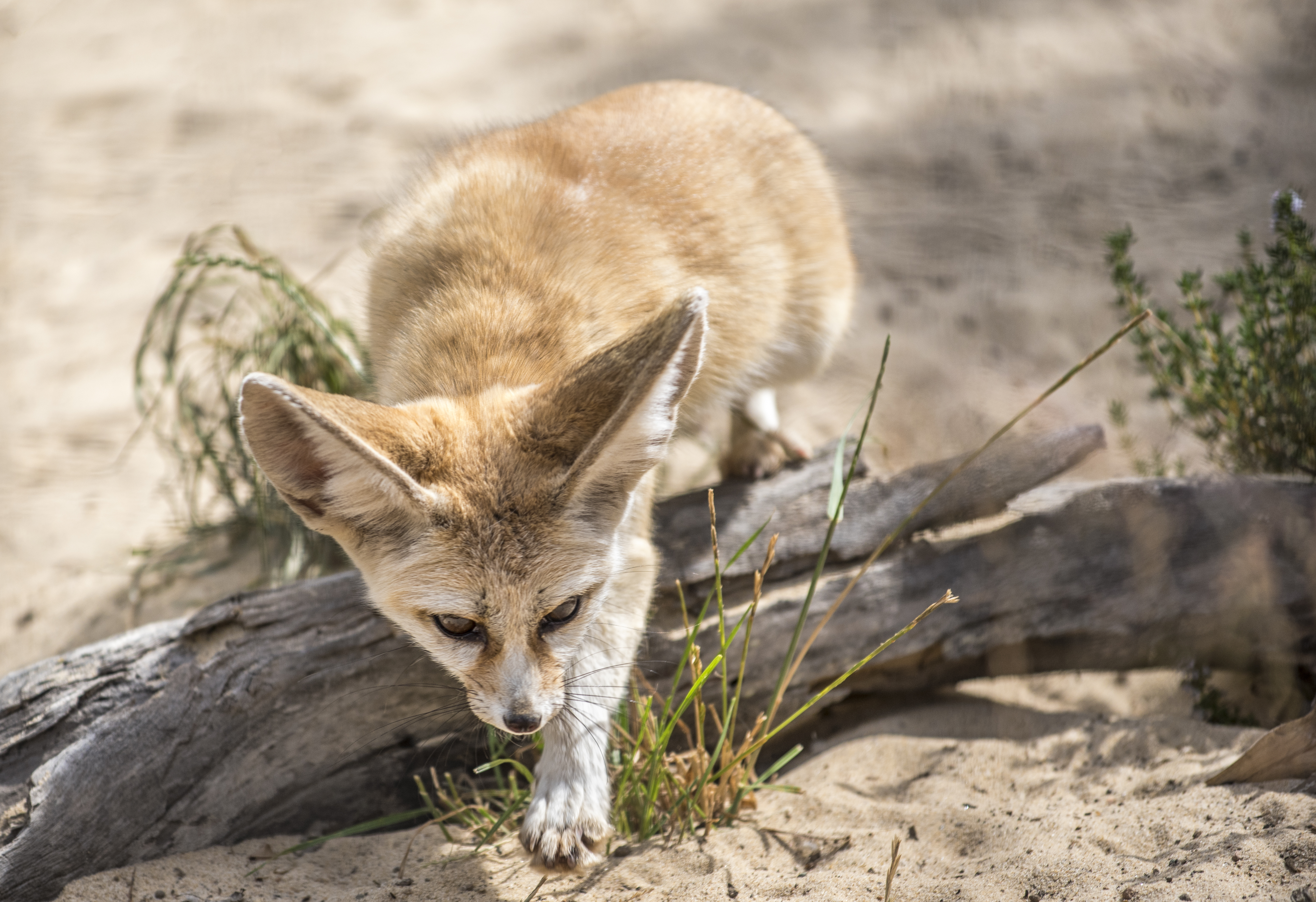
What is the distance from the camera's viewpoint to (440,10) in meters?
6.56

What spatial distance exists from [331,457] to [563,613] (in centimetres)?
61

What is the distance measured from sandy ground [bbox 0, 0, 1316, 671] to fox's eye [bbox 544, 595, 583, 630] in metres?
1.75

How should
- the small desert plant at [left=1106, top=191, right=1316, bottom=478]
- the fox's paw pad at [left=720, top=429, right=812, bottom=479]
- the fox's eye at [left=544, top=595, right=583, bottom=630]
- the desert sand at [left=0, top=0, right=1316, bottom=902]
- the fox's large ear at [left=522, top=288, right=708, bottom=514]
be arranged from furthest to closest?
the fox's paw pad at [left=720, top=429, right=812, bottom=479] < the small desert plant at [left=1106, top=191, right=1316, bottom=478] < the desert sand at [left=0, top=0, right=1316, bottom=902] < the fox's eye at [left=544, top=595, right=583, bottom=630] < the fox's large ear at [left=522, top=288, right=708, bottom=514]

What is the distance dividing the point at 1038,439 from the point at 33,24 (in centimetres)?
678

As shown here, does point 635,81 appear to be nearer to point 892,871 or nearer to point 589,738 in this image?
point 589,738

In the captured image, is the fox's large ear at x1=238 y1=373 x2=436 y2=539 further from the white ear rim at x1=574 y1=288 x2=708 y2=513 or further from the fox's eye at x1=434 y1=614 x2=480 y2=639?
the white ear rim at x1=574 y1=288 x2=708 y2=513

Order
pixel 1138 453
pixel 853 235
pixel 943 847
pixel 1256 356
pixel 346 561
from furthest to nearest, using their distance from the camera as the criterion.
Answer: pixel 853 235 → pixel 1138 453 → pixel 346 561 → pixel 1256 356 → pixel 943 847

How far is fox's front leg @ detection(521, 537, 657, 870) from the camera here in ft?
7.29

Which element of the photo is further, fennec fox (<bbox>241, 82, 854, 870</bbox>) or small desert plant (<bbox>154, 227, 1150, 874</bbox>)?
small desert plant (<bbox>154, 227, 1150, 874</bbox>)

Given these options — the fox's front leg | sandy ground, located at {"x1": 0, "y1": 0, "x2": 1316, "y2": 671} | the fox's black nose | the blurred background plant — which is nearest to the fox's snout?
the fox's black nose

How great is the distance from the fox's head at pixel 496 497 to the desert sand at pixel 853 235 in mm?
581

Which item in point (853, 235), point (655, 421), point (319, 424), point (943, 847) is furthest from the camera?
point (853, 235)

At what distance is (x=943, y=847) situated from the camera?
90.9 inches

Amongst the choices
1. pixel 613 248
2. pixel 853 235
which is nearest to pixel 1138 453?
pixel 853 235
